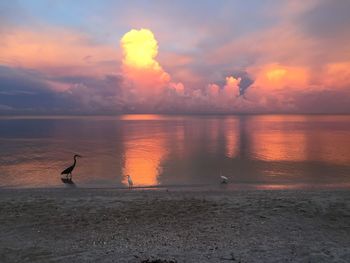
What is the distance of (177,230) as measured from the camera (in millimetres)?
11688

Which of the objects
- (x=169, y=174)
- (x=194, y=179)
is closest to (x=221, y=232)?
(x=194, y=179)

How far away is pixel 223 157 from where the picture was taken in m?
40.8

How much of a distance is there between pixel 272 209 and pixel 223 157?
26.6m

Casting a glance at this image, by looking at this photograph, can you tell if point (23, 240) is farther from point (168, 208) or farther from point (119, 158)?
point (119, 158)

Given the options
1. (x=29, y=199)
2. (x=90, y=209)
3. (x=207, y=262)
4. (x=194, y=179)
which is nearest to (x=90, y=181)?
(x=194, y=179)

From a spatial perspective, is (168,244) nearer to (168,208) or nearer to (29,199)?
(168,208)

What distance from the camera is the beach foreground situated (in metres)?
9.44

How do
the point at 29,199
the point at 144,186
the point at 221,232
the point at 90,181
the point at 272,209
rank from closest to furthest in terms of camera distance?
1. the point at 221,232
2. the point at 272,209
3. the point at 29,199
4. the point at 144,186
5. the point at 90,181

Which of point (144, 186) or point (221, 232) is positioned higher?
point (221, 232)

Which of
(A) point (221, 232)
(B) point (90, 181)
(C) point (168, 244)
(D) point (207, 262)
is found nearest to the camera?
A: (D) point (207, 262)

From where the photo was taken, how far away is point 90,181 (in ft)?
89.7

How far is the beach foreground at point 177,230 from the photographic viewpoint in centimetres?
944

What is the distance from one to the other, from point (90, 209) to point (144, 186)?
33.3 feet

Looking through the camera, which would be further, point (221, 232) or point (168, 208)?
point (168, 208)
